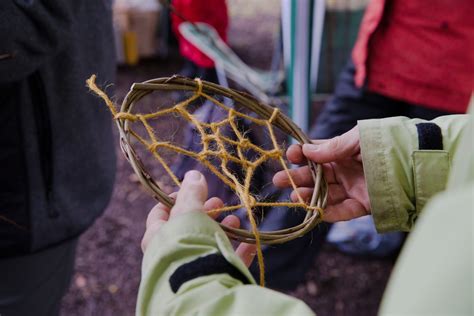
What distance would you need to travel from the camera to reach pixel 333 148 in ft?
2.94

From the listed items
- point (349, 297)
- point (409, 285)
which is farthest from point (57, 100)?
point (349, 297)

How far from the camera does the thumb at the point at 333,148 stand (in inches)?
35.2

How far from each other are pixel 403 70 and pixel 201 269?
3.96 feet

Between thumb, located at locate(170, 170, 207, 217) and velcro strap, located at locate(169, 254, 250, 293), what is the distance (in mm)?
81

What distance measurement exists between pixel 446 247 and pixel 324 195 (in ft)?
1.55

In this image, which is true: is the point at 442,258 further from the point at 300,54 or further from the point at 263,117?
the point at 300,54

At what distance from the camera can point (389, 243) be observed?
2.02 metres

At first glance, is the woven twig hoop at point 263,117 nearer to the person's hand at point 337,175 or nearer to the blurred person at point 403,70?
the person's hand at point 337,175

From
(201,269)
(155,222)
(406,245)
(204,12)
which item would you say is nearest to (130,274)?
(204,12)

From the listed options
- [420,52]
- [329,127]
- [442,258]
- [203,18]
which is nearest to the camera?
[442,258]

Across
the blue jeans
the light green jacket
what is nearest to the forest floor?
the blue jeans

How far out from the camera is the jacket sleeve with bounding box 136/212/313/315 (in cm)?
54

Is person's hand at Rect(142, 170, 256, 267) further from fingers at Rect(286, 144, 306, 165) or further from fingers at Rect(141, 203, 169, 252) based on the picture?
fingers at Rect(286, 144, 306, 165)

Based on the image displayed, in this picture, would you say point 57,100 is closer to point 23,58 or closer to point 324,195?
point 23,58
